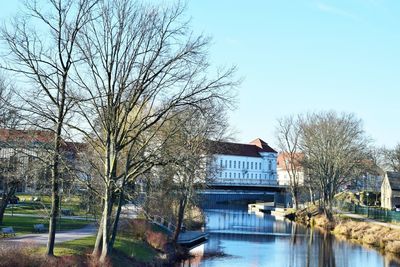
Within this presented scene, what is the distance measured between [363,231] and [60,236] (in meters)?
29.7

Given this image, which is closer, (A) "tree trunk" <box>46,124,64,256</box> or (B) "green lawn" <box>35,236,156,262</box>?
(A) "tree trunk" <box>46,124,64,256</box>

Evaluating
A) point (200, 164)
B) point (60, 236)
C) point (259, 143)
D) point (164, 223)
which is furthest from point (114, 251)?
point (259, 143)

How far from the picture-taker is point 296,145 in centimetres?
7369

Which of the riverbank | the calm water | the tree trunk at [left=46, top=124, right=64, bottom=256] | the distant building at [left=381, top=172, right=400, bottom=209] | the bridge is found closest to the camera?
the tree trunk at [left=46, top=124, right=64, bottom=256]

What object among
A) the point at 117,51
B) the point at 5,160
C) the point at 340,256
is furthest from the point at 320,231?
the point at 117,51

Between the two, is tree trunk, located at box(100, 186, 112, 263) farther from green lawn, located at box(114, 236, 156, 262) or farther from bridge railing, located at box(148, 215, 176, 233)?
bridge railing, located at box(148, 215, 176, 233)

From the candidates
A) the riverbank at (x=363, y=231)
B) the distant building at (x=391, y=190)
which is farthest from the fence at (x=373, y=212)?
the distant building at (x=391, y=190)

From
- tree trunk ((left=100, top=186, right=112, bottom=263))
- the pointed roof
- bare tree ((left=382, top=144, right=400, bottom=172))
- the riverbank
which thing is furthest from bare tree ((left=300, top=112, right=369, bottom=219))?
the pointed roof

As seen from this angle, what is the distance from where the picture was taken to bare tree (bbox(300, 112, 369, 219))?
61.0 metres

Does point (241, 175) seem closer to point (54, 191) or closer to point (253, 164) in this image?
point (253, 164)

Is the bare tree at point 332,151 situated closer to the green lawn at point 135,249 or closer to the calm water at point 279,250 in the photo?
the calm water at point 279,250

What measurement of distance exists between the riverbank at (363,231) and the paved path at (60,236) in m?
22.0

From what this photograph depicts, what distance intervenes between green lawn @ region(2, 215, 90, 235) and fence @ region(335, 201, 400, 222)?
30.5 metres

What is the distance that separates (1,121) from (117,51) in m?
12.4
